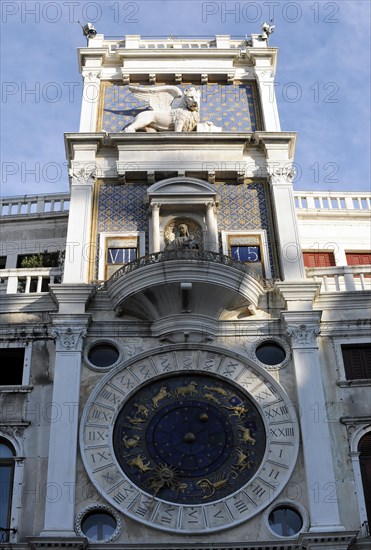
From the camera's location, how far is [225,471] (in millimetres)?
18359

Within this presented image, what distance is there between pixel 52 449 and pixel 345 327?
708cm

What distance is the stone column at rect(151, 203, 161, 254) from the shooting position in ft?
71.1

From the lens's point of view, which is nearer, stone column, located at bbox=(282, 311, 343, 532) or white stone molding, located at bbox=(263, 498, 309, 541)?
white stone molding, located at bbox=(263, 498, 309, 541)

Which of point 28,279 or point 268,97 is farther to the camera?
point 268,97

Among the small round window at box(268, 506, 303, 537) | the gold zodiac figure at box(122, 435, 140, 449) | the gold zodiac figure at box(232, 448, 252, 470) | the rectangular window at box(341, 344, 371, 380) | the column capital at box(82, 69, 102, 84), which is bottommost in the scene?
the small round window at box(268, 506, 303, 537)

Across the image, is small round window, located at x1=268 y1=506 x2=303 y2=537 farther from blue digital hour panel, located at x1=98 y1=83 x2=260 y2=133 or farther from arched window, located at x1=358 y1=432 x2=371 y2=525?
blue digital hour panel, located at x1=98 y1=83 x2=260 y2=133

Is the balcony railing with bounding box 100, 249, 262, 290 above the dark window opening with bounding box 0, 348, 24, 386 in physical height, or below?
above

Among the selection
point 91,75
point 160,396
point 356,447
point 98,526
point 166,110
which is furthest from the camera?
point 91,75

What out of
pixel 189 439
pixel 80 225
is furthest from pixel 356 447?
pixel 80 225

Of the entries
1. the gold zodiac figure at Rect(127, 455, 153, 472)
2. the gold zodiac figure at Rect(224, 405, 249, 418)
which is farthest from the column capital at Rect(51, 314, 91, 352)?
the gold zodiac figure at Rect(224, 405, 249, 418)

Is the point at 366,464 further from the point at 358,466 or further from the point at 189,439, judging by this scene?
the point at 189,439

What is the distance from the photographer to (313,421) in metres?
18.7

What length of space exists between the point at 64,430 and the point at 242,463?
373 centimetres

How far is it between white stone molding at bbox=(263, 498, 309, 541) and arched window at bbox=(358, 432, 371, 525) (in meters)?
1.29
